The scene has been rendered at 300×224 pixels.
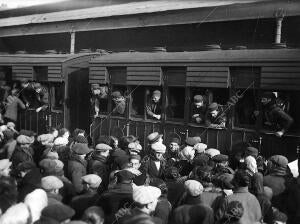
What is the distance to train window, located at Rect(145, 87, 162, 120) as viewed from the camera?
28.8 ft

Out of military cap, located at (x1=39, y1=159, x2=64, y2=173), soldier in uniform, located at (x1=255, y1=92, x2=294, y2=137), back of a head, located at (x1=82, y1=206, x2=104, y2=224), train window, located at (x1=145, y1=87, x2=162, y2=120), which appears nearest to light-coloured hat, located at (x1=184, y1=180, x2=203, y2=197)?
back of a head, located at (x1=82, y1=206, x2=104, y2=224)

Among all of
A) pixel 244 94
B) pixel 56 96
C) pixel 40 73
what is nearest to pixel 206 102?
pixel 244 94

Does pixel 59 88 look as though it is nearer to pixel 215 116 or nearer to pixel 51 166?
pixel 215 116

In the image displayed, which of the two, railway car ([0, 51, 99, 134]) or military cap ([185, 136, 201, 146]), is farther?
railway car ([0, 51, 99, 134])

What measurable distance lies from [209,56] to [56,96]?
4.64 meters

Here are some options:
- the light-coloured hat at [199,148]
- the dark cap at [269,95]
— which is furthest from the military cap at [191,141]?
the dark cap at [269,95]

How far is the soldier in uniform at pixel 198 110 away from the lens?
805 centimetres

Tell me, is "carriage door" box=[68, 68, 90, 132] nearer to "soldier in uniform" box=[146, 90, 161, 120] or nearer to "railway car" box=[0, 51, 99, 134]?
"railway car" box=[0, 51, 99, 134]

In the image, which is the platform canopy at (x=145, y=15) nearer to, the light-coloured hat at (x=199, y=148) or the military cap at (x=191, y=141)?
the military cap at (x=191, y=141)

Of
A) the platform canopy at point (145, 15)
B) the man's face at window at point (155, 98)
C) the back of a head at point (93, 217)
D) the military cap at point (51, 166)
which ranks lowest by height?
the back of a head at point (93, 217)

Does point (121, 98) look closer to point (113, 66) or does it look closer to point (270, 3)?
point (113, 66)

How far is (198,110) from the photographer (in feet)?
27.2

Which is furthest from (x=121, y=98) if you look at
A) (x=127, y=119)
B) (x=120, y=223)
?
(x=120, y=223)

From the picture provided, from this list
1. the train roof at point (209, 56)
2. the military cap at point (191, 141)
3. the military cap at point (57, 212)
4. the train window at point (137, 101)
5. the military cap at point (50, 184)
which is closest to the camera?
the military cap at point (57, 212)
